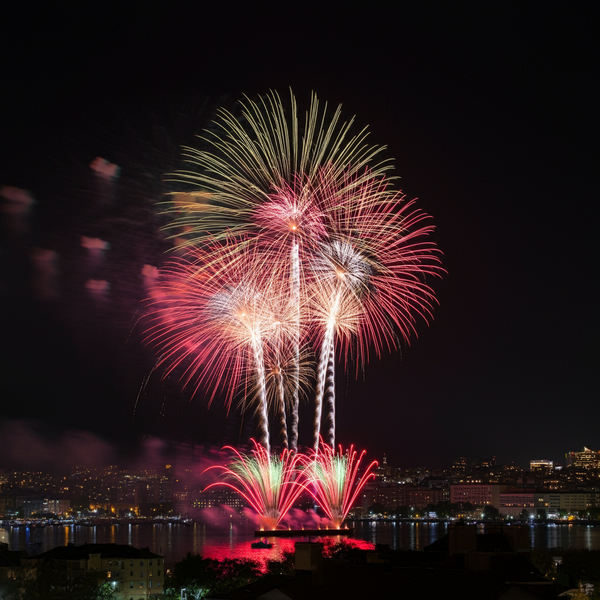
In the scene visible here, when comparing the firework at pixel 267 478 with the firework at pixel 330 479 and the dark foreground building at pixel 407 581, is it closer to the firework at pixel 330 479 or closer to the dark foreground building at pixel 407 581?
the firework at pixel 330 479

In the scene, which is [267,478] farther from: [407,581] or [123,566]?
[407,581]

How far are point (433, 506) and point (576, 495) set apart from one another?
106ft

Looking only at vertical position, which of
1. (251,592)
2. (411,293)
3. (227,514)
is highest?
(411,293)

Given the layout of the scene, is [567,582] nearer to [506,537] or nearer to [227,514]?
[506,537]

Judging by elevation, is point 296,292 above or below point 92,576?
above

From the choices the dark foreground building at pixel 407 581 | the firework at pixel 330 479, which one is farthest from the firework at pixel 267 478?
the dark foreground building at pixel 407 581

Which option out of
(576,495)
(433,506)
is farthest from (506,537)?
(576,495)

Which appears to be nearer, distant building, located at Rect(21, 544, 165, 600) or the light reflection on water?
distant building, located at Rect(21, 544, 165, 600)

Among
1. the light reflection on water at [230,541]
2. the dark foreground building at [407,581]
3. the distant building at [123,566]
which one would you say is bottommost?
the light reflection on water at [230,541]

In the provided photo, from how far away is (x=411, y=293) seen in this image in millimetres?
30828

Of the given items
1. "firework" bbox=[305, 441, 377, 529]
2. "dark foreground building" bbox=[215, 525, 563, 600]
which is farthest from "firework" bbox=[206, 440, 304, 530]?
"dark foreground building" bbox=[215, 525, 563, 600]

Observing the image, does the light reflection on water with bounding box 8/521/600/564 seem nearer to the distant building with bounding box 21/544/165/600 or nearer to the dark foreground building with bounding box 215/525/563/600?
the distant building with bounding box 21/544/165/600

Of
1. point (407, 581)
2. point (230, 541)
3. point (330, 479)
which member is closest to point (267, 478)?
point (330, 479)

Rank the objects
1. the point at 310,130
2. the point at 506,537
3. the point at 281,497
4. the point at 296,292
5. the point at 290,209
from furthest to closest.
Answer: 1. the point at 281,497
2. the point at 296,292
3. the point at 290,209
4. the point at 310,130
5. the point at 506,537
